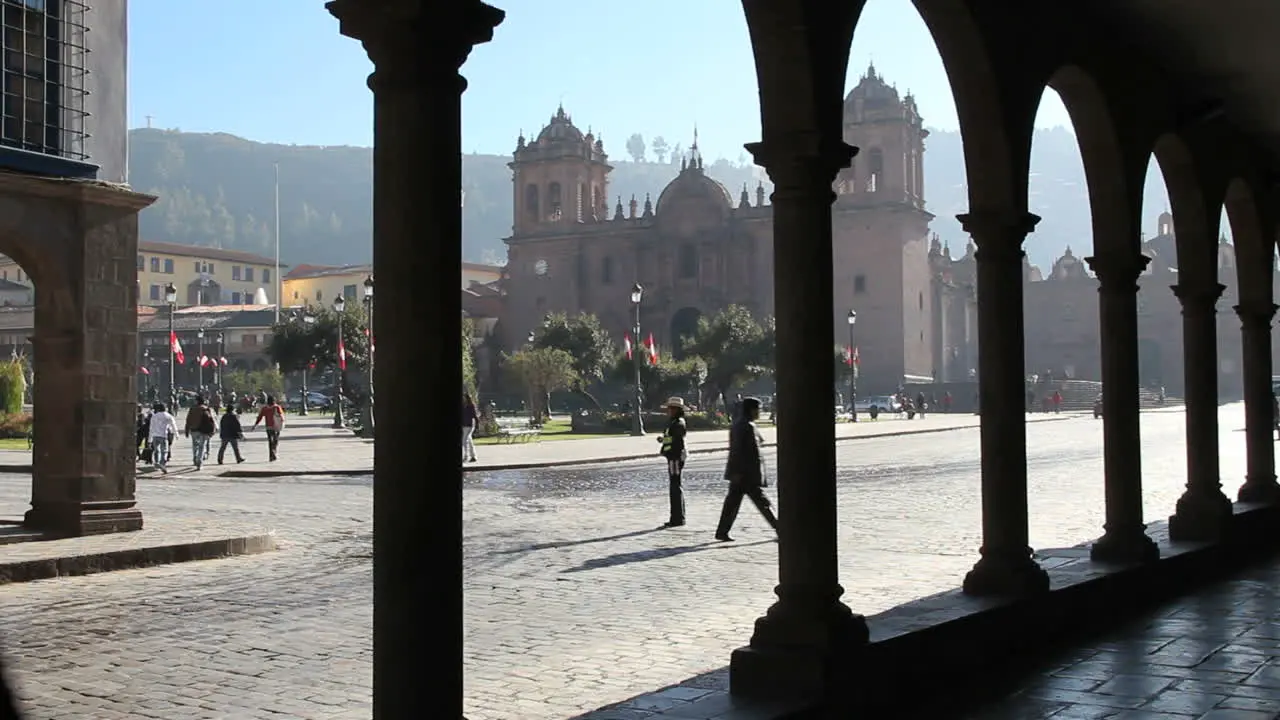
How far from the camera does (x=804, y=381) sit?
511cm

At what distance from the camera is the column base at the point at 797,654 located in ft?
15.8

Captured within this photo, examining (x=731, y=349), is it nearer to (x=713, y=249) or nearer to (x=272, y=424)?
(x=713, y=249)

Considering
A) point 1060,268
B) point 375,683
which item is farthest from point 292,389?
point 375,683

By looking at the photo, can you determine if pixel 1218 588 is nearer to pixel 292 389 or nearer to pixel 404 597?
pixel 404 597

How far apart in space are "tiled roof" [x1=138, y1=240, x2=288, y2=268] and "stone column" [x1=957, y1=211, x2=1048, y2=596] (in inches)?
3911

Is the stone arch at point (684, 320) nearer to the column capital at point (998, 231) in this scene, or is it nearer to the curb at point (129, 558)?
the curb at point (129, 558)

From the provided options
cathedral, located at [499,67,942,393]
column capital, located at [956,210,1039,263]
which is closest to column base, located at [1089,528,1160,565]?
column capital, located at [956,210,1039,263]

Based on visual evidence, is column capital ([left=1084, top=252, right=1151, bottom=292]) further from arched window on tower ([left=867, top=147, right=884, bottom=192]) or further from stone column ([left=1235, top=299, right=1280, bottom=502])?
arched window on tower ([left=867, top=147, right=884, bottom=192])

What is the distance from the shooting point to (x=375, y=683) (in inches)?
137

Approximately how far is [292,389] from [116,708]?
80815mm

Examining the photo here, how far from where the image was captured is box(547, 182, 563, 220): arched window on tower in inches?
2953

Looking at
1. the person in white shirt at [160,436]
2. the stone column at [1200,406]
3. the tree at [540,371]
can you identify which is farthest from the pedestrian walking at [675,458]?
the tree at [540,371]

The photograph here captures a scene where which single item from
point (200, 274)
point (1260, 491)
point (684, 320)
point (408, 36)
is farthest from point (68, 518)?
point (200, 274)

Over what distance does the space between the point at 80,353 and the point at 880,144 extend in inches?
2360
